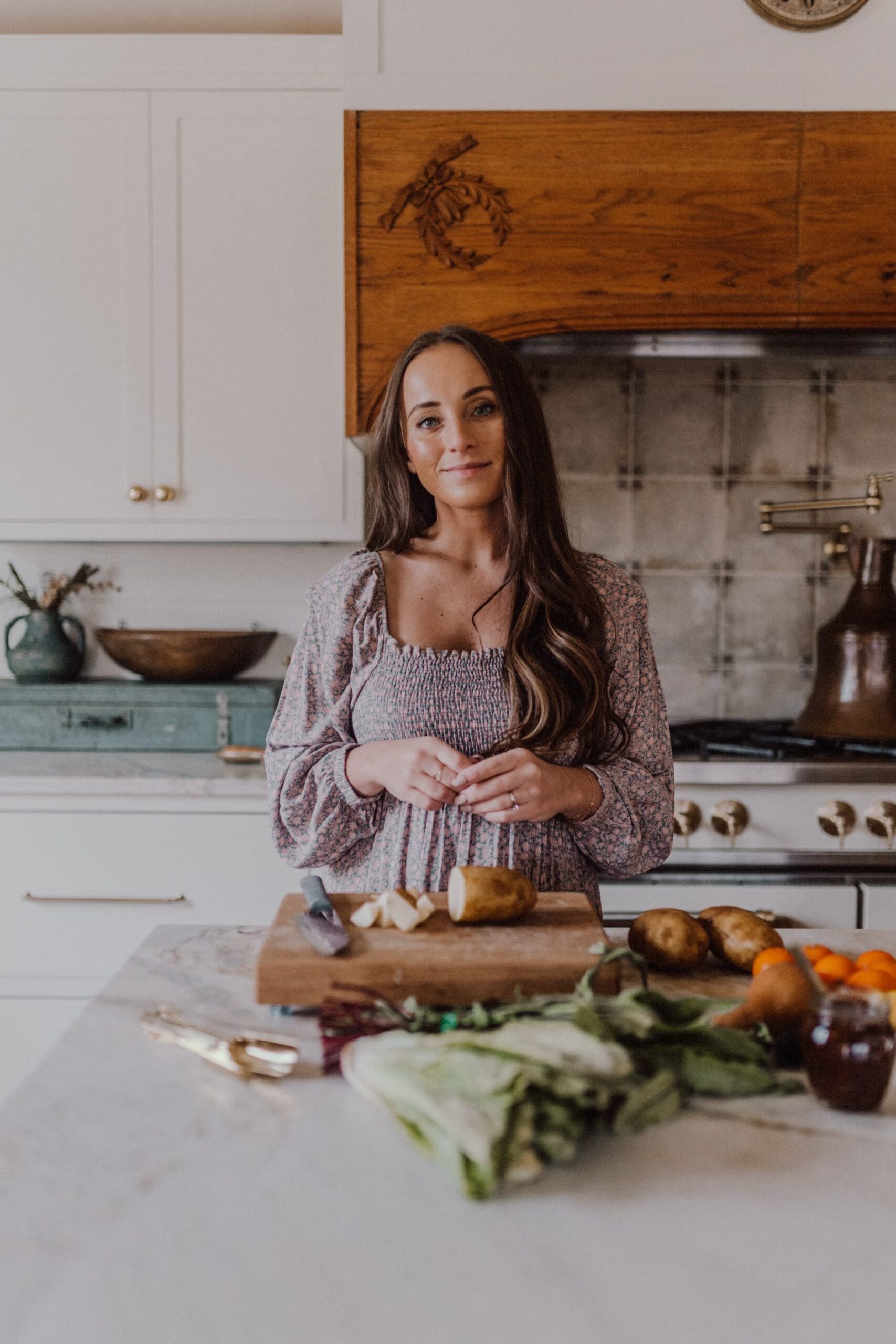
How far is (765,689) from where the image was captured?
2801 millimetres

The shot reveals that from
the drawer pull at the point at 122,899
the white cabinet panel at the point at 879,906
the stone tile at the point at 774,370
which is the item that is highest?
the stone tile at the point at 774,370

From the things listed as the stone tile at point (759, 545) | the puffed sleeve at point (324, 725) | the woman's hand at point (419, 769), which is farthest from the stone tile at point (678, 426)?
the woman's hand at point (419, 769)

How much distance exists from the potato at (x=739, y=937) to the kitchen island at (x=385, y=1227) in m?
0.25

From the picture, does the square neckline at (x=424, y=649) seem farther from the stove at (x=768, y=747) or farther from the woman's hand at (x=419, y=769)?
the stove at (x=768, y=747)

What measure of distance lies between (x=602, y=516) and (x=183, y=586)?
1.10 meters

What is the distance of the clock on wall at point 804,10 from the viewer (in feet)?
7.27

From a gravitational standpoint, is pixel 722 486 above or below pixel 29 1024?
above

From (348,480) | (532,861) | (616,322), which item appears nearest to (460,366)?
(532,861)

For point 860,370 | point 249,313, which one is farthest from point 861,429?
point 249,313

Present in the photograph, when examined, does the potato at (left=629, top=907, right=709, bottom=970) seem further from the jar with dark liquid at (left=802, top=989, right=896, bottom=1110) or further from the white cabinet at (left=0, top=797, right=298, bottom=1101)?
the white cabinet at (left=0, top=797, right=298, bottom=1101)

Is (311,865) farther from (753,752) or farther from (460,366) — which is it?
(753,752)

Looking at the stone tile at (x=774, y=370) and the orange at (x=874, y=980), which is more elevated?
the stone tile at (x=774, y=370)

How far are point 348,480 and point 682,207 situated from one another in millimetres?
914

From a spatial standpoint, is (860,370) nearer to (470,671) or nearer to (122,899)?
(470,671)
